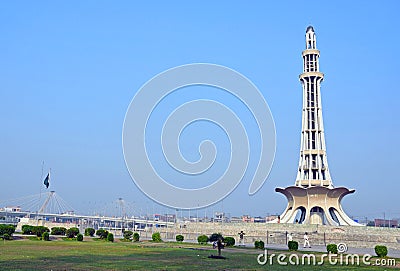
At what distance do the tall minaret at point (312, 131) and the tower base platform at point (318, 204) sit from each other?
1218 mm

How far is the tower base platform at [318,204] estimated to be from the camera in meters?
56.0

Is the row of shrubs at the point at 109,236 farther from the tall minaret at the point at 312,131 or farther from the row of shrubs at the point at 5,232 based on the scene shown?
the tall minaret at the point at 312,131

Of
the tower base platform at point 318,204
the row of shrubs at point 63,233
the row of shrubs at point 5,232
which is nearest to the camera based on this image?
the row of shrubs at point 5,232

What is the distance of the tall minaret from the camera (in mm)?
57750

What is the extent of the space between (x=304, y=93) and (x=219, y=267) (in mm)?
46610

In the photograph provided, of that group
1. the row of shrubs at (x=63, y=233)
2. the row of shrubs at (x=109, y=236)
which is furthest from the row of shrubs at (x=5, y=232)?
the row of shrubs at (x=63, y=233)

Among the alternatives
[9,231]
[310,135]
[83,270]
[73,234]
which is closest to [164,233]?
[73,234]

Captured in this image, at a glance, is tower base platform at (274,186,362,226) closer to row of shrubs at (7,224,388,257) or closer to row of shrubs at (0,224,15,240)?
row of shrubs at (7,224,388,257)

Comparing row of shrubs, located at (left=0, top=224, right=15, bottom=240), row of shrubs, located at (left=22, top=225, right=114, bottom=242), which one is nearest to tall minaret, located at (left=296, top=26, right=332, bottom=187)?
row of shrubs, located at (left=22, top=225, right=114, bottom=242)

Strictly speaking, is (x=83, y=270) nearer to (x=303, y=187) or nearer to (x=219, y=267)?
(x=219, y=267)

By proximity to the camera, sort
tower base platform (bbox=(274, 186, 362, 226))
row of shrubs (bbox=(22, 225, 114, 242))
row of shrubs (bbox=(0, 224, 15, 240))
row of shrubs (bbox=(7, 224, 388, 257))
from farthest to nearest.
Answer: tower base platform (bbox=(274, 186, 362, 226)) < row of shrubs (bbox=(22, 225, 114, 242)) < row of shrubs (bbox=(0, 224, 15, 240)) < row of shrubs (bbox=(7, 224, 388, 257))

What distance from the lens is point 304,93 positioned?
5981 centimetres

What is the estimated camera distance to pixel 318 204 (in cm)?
5678

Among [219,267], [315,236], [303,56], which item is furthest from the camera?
[303,56]
